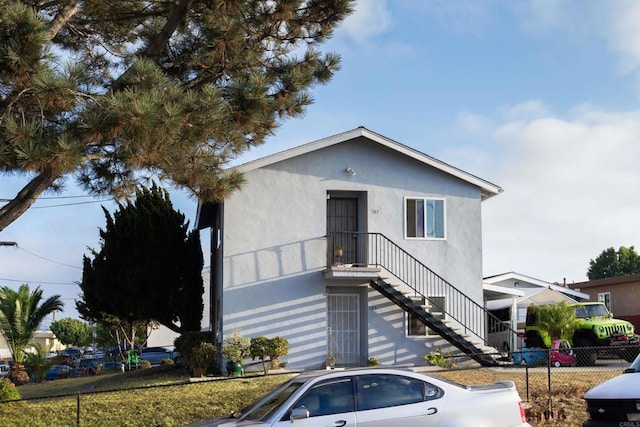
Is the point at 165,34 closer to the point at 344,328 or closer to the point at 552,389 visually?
the point at 344,328

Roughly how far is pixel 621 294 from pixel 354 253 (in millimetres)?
16228

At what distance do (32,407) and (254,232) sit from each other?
810 cm

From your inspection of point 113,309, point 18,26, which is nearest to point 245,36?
point 18,26

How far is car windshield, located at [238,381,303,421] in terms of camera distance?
902 centimetres

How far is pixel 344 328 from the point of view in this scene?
2200 cm

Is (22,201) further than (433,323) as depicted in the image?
No

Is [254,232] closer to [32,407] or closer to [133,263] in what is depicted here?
[133,263]

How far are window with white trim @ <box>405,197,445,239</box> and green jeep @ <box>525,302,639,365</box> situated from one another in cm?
394

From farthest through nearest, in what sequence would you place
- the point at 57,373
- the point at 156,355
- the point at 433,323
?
1. the point at 156,355
2. the point at 57,373
3. the point at 433,323

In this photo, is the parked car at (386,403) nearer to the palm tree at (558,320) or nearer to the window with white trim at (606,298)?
the palm tree at (558,320)

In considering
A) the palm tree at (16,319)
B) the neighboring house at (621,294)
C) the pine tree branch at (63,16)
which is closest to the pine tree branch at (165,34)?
the pine tree branch at (63,16)

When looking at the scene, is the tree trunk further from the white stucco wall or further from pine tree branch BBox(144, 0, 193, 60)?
the white stucco wall

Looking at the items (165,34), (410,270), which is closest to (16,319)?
(410,270)

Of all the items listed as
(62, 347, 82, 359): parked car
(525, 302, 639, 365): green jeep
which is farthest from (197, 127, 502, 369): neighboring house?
(62, 347, 82, 359): parked car
